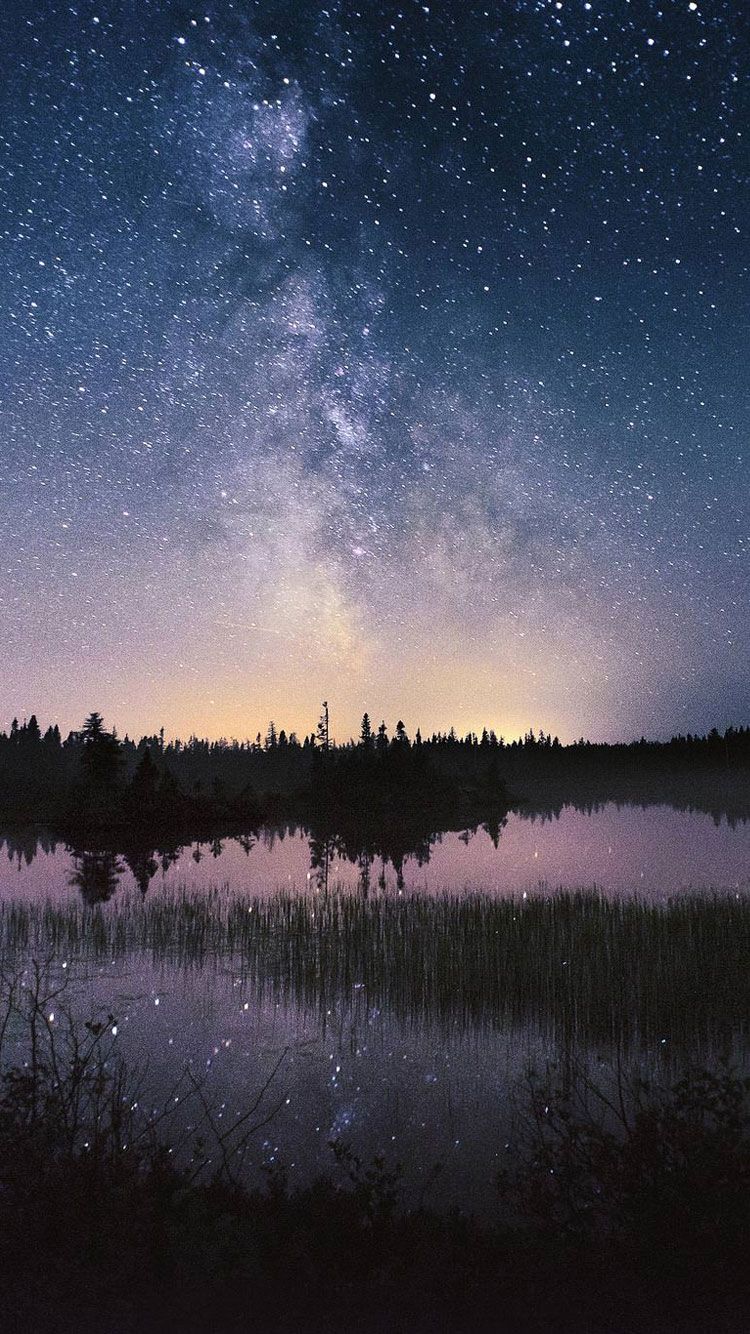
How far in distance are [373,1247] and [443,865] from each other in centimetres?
3711

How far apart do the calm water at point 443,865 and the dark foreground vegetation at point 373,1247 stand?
21.1 m

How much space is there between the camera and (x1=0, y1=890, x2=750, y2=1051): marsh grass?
556 inches

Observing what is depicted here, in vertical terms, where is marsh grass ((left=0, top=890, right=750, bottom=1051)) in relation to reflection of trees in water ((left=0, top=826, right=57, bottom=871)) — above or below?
above

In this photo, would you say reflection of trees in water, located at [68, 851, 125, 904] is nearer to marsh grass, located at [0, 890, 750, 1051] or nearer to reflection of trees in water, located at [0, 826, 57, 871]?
reflection of trees in water, located at [0, 826, 57, 871]

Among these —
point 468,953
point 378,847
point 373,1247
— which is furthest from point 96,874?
point 373,1247

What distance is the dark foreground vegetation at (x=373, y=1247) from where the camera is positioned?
524 centimetres

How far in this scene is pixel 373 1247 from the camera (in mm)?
6246

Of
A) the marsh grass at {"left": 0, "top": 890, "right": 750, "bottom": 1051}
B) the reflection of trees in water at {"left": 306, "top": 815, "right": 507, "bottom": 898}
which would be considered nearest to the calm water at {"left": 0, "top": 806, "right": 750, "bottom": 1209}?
the marsh grass at {"left": 0, "top": 890, "right": 750, "bottom": 1051}

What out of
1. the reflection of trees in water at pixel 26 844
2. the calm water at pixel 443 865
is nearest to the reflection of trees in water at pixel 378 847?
the calm water at pixel 443 865

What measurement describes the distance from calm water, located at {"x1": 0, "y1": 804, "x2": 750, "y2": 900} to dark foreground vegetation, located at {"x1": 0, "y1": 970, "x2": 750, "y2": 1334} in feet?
69.2

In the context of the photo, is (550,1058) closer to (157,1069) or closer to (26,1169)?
(157,1069)

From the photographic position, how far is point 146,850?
5331cm

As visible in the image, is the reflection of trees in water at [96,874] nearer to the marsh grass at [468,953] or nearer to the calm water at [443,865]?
the calm water at [443,865]

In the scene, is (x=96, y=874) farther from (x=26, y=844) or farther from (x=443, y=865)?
(x=26, y=844)
